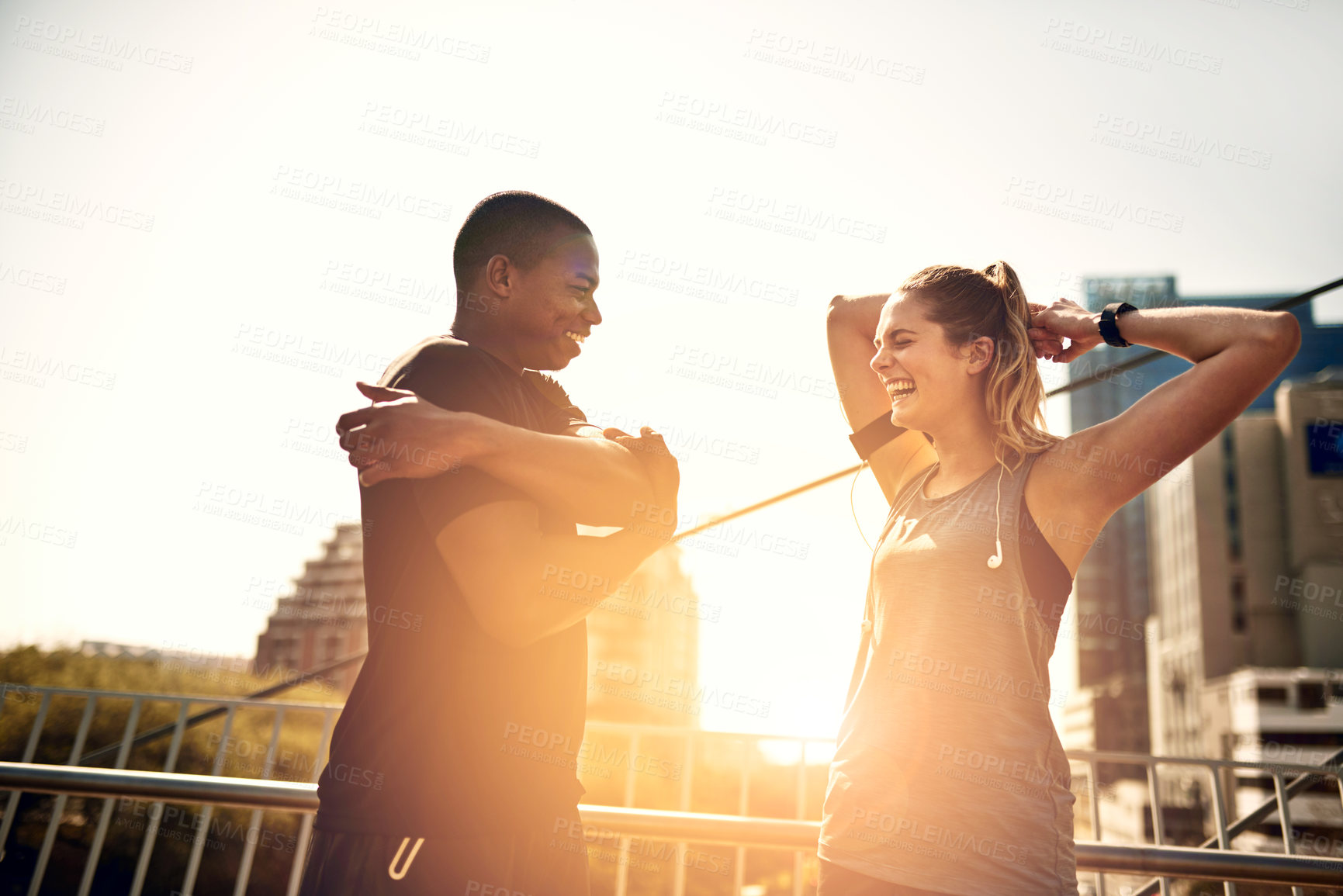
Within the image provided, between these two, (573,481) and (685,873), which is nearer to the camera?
(573,481)

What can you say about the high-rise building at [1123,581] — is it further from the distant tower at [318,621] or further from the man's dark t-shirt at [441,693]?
the man's dark t-shirt at [441,693]

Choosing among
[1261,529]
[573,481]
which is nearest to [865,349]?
[573,481]

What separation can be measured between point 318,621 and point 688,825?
54.8 meters

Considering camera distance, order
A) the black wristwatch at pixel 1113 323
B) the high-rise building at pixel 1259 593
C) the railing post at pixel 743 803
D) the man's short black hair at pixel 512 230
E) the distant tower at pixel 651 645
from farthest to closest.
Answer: the distant tower at pixel 651 645
the high-rise building at pixel 1259 593
the railing post at pixel 743 803
the black wristwatch at pixel 1113 323
the man's short black hair at pixel 512 230

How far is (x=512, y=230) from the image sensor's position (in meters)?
1.47

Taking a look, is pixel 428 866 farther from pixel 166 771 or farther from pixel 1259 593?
pixel 1259 593

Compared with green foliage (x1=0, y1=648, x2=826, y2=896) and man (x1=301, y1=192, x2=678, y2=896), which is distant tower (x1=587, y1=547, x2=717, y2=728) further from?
man (x1=301, y1=192, x2=678, y2=896)

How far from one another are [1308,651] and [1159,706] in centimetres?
1683

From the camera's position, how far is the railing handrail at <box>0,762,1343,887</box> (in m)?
2.05

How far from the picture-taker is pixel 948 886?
1.31 m

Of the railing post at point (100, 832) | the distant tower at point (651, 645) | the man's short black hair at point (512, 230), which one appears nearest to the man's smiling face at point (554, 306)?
the man's short black hair at point (512, 230)

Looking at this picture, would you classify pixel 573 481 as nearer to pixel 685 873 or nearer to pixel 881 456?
pixel 881 456

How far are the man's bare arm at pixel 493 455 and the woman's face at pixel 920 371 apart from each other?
81 centimetres

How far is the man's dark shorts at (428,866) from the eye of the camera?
106 cm
